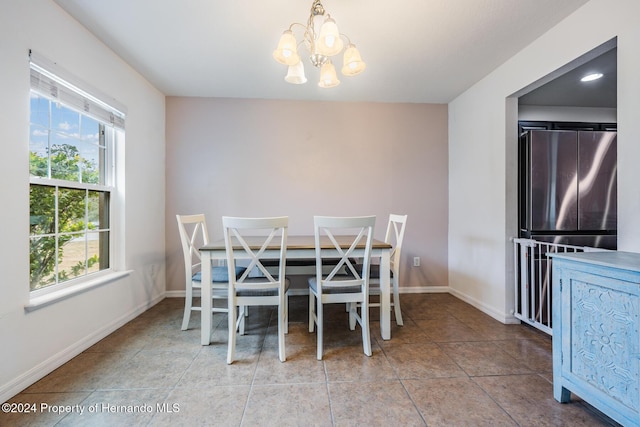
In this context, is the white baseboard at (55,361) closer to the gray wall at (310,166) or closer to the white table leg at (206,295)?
the white table leg at (206,295)

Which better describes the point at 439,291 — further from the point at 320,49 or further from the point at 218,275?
the point at 320,49

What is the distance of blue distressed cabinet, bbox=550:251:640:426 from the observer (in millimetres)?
1206

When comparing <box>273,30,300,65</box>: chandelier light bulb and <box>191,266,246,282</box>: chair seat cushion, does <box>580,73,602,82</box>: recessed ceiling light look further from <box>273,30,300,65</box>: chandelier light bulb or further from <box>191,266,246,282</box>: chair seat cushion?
<box>191,266,246,282</box>: chair seat cushion

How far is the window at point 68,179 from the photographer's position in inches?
72.6

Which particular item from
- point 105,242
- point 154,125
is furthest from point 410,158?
point 105,242

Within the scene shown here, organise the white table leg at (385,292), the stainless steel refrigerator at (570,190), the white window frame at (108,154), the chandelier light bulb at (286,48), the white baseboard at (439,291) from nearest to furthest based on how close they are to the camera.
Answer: the chandelier light bulb at (286,48) < the white window frame at (108,154) < the white table leg at (385,292) < the stainless steel refrigerator at (570,190) < the white baseboard at (439,291)

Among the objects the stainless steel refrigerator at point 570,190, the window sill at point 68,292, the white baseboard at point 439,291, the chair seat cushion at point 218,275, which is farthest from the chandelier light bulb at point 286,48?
the white baseboard at point 439,291

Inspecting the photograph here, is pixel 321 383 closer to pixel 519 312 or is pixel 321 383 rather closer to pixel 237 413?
pixel 237 413

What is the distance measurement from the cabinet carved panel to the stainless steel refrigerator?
4.72 feet

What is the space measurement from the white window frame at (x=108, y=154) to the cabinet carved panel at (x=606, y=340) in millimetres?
3039

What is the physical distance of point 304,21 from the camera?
2061 mm

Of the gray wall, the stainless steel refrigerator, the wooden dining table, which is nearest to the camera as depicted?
the wooden dining table

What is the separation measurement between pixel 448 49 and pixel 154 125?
3102mm

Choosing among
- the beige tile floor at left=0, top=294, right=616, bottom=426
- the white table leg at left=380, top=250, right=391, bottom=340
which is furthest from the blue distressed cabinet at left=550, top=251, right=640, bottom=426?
the white table leg at left=380, top=250, right=391, bottom=340
